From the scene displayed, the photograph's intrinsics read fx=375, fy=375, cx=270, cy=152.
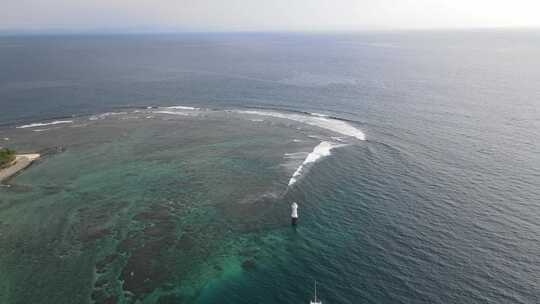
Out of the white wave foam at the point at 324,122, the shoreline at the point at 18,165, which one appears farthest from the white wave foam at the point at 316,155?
the shoreline at the point at 18,165

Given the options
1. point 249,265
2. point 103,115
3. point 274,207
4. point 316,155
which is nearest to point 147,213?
point 274,207

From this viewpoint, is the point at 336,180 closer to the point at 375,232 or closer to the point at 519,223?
the point at 375,232

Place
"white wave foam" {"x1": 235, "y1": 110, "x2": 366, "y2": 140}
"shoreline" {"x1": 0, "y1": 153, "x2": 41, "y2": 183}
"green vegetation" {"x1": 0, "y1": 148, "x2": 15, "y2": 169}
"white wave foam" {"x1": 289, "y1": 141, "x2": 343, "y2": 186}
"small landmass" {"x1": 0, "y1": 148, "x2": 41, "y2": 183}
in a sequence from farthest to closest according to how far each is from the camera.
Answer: "white wave foam" {"x1": 235, "y1": 110, "x2": 366, "y2": 140}, "green vegetation" {"x1": 0, "y1": 148, "x2": 15, "y2": 169}, "small landmass" {"x1": 0, "y1": 148, "x2": 41, "y2": 183}, "shoreline" {"x1": 0, "y1": 153, "x2": 41, "y2": 183}, "white wave foam" {"x1": 289, "y1": 141, "x2": 343, "y2": 186}

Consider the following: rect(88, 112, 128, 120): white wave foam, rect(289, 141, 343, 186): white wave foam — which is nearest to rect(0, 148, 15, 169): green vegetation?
rect(88, 112, 128, 120): white wave foam

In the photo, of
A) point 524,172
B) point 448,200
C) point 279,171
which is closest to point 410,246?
point 448,200

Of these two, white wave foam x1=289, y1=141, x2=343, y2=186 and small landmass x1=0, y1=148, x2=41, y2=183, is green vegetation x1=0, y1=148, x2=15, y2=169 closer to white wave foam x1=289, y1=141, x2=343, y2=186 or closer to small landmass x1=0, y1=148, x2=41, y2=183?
small landmass x1=0, y1=148, x2=41, y2=183

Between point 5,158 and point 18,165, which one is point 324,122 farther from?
point 5,158

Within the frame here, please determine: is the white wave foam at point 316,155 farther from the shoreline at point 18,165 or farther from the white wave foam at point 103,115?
the white wave foam at point 103,115
